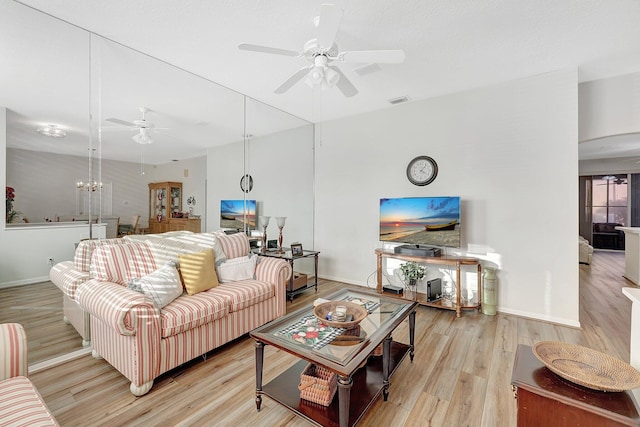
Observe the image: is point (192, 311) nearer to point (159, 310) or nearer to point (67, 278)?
point (159, 310)

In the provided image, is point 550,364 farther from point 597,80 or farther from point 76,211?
point 597,80

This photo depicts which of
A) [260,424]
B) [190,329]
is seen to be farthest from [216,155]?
[260,424]

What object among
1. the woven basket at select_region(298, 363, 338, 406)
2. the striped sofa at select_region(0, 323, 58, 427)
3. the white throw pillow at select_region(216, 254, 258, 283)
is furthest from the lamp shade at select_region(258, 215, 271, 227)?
the striped sofa at select_region(0, 323, 58, 427)

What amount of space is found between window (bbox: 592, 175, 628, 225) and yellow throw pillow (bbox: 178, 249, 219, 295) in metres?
10.5

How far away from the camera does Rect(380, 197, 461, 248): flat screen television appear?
3.36 metres

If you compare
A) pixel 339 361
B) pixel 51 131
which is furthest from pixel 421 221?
pixel 51 131

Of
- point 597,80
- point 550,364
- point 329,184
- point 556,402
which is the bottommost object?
point 556,402

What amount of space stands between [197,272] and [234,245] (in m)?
0.73

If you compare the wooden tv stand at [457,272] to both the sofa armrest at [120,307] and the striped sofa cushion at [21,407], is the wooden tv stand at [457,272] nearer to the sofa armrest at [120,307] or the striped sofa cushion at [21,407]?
the sofa armrest at [120,307]

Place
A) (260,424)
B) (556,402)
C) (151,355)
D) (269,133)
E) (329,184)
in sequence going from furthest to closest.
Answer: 1. (329,184)
2. (269,133)
3. (151,355)
4. (260,424)
5. (556,402)

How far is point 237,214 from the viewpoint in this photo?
3.81 m

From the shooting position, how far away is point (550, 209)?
3064 mm

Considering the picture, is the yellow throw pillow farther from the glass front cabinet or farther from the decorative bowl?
the decorative bowl

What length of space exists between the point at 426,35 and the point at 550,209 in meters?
2.28
